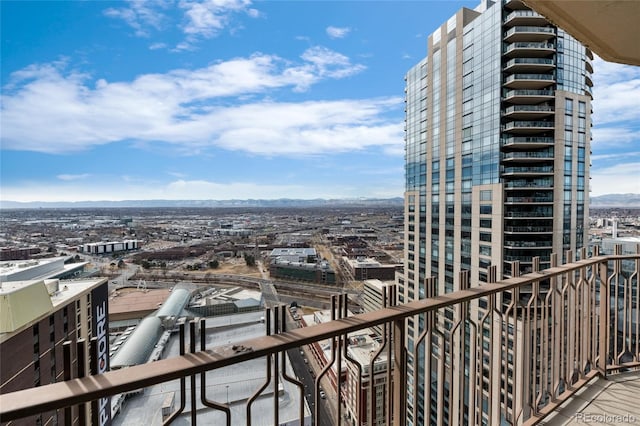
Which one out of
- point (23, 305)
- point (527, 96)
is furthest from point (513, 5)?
point (23, 305)

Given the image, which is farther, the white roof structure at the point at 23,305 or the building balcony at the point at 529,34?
the building balcony at the point at 529,34

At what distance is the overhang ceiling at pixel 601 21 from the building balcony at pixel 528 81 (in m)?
17.7

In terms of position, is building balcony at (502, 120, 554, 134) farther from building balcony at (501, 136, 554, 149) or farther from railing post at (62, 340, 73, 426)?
railing post at (62, 340, 73, 426)

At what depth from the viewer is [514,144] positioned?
1617 cm

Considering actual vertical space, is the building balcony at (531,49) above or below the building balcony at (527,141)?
above

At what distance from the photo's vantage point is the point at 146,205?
117 meters

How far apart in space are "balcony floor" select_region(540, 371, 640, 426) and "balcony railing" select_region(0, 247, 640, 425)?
0.19 feet

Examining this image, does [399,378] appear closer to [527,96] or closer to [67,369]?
[67,369]

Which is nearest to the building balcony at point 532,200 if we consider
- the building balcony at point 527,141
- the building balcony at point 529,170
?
the building balcony at point 529,170

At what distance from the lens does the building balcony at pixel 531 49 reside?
1623 cm

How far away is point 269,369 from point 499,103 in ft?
65.4

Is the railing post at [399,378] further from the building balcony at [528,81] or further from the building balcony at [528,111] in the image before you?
the building balcony at [528,81]

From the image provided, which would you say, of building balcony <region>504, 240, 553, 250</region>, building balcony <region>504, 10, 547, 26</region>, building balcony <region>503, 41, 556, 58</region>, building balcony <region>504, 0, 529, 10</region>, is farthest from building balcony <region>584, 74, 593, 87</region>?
building balcony <region>504, 240, 553, 250</region>

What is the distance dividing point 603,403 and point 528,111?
18318 mm
